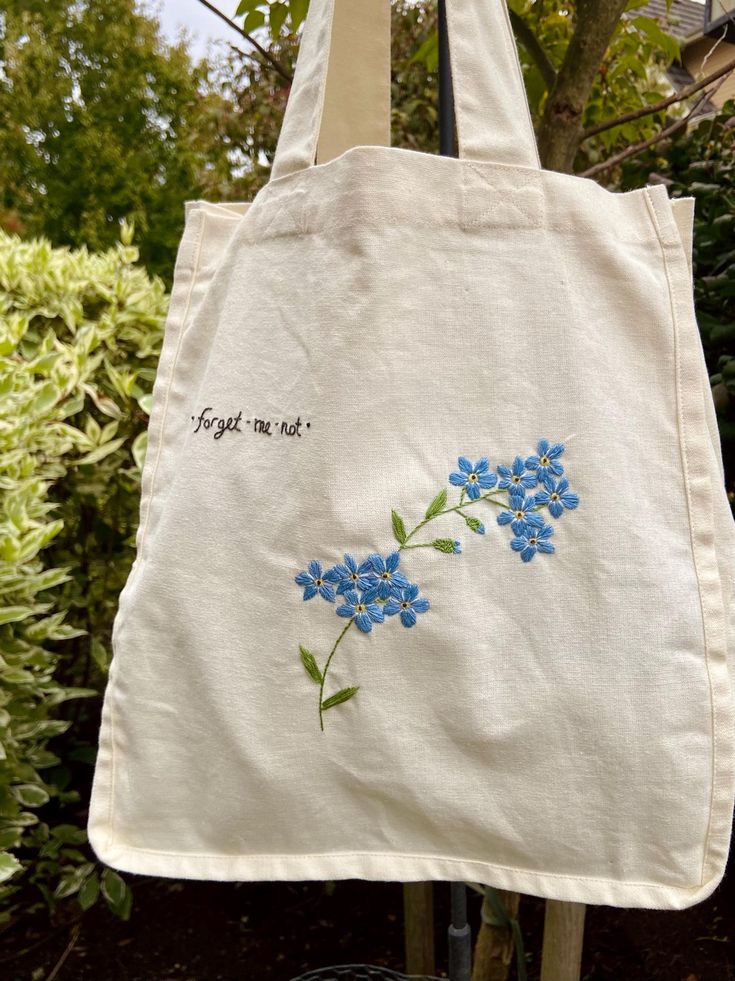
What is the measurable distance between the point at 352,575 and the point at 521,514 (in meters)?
0.18

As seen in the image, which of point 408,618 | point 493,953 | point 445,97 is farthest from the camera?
point 493,953

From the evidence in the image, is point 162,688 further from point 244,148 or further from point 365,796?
point 244,148

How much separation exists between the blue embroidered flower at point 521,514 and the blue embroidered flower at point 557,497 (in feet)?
0.04

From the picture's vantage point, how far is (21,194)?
13.3 metres

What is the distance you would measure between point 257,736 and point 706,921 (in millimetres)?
1475

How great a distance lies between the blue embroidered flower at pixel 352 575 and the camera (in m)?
0.83

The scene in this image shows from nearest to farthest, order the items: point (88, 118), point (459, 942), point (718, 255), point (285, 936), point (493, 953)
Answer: point (459, 942) → point (493, 953) → point (718, 255) → point (285, 936) → point (88, 118)

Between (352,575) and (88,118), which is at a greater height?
(88,118)

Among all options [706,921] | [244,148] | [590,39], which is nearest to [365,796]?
[590,39]

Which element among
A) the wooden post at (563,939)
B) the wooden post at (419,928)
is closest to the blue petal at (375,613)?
the wooden post at (563,939)

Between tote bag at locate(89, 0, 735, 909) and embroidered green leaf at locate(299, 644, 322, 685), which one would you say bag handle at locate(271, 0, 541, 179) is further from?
embroidered green leaf at locate(299, 644, 322, 685)

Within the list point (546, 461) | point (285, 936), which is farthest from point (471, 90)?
point (285, 936)

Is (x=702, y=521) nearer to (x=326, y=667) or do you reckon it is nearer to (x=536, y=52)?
(x=326, y=667)

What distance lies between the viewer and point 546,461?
0.83 metres
